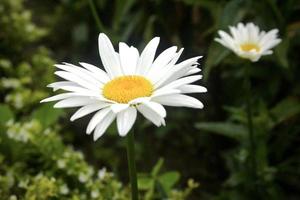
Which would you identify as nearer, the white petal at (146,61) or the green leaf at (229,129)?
the white petal at (146,61)

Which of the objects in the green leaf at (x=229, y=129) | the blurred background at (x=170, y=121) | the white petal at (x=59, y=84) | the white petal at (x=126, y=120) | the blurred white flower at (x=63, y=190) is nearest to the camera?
the white petal at (x=126, y=120)

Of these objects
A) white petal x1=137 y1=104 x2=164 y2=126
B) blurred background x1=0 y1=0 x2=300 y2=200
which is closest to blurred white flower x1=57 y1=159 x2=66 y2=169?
blurred background x1=0 y1=0 x2=300 y2=200

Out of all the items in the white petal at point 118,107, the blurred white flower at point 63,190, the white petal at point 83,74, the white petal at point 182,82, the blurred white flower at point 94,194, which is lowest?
the blurred white flower at point 94,194

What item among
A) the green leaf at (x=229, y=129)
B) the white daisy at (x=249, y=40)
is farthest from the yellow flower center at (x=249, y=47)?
the green leaf at (x=229, y=129)

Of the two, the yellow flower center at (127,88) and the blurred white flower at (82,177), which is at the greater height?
the yellow flower center at (127,88)

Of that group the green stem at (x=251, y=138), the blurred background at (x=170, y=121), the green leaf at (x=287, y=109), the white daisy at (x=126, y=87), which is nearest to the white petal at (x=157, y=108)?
the white daisy at (x=126, y=87)

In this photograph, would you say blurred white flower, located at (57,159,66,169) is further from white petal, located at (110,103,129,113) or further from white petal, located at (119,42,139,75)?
white petal, located at (110,103,129,113)

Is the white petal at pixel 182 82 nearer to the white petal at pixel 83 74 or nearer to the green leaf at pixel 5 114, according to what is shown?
the white petal at pixel 83 74

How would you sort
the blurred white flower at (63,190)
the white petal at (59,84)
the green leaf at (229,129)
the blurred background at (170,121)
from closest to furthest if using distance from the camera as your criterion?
1. the white petal at (59,84)
2. the blurred white flower at (63,190)
3. the blurred background at (170,121)
4. the green leaf at (229,129)

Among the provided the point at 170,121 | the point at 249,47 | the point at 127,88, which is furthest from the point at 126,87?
the point at 170,121
